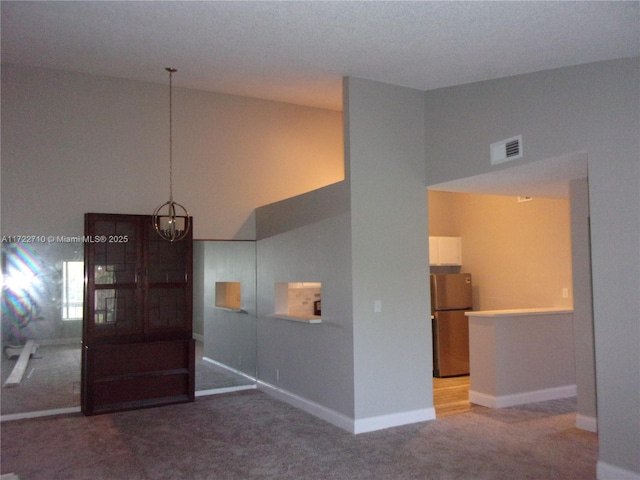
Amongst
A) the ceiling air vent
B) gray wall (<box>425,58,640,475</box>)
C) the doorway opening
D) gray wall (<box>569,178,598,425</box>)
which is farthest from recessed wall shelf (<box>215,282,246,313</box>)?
gray wall (<box>425,58,640,475</box>)

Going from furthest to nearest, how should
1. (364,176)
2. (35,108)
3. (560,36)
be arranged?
(35,108)
(364,176)
(560,36)

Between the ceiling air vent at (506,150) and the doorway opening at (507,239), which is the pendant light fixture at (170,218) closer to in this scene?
the doorway opening at (507,239)

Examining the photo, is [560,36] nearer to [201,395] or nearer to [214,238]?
[214,238]

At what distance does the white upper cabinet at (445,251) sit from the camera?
306 inches

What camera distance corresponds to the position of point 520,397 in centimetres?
575

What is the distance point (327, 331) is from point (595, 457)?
2.47 metres

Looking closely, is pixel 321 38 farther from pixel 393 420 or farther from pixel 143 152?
pixel 393 420

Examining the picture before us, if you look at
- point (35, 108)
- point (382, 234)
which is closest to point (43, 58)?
point (35, 108)

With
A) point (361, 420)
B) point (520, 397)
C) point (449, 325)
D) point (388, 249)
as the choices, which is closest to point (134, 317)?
point (361, 420)

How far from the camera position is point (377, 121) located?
526 centimetres

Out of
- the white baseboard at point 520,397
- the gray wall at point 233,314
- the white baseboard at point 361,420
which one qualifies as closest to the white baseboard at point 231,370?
the gray wall at point 233,314

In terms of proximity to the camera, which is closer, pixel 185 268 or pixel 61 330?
pixel 61 330

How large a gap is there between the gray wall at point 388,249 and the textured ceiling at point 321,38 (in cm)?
35

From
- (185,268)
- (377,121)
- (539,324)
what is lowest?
(539,324)
